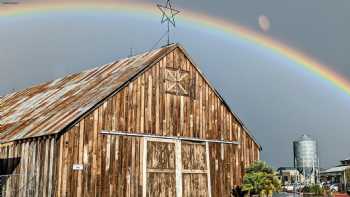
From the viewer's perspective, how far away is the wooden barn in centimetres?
2070

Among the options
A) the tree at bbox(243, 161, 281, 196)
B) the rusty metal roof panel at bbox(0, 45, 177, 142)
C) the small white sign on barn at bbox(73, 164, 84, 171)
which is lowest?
the tree at bbox(243, 161, 281, 196)

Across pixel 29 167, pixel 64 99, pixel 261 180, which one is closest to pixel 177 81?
pixel 64 99

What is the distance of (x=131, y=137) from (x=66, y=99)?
15.8ft

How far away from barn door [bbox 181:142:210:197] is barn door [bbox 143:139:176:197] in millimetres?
725

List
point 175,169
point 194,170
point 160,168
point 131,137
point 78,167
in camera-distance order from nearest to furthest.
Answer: point 78,167
point 131,137
point 160,168
point 175,169
point 194,170

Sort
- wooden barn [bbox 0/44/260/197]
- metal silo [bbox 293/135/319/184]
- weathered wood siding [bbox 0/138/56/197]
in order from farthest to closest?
metal silo [bbox 293/135/319/184] → wooden barn [bbox 0/44/260/197] → weathered wood siding [bbox 0/138/56/197]

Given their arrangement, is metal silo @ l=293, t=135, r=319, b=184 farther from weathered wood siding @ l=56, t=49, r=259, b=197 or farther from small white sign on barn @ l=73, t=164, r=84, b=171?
small white sign on barn @ l=73, t=164, r=84, b=171

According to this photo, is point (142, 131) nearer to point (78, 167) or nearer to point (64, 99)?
point (78, 167)

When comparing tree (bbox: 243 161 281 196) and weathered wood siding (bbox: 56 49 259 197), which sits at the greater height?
weathered wood siding (bbox: 56 49 259 197)

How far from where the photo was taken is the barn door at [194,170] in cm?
2460

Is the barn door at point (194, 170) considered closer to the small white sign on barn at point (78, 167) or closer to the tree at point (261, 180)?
the tree at point (261, 180)

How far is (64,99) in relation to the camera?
2555cm

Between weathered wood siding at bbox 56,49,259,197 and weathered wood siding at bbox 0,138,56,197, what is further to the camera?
weathered wood siding at bbox 56,49,259,197

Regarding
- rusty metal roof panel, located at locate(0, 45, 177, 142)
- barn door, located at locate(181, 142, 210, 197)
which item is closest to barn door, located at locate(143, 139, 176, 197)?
barn door, located at locate(181, 142, 210, 197)
